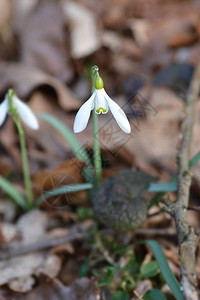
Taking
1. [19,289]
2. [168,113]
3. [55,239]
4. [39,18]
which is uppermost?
[39,18]

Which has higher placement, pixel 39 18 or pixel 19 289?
pixel 39 18

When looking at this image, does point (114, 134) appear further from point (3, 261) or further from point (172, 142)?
point (3, 261)

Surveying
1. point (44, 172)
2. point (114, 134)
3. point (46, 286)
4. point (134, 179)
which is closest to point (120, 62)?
point (114, 134)

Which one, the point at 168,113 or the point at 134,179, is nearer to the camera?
the point at 134,179

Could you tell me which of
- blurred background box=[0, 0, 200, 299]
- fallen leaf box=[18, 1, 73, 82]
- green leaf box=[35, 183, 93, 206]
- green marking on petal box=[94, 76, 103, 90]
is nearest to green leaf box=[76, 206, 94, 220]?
blurred background box=[0, 0, 200, 299]

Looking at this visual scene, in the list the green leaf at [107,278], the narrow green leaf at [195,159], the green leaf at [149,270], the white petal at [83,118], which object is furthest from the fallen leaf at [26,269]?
the narrow green leaf at [195,159]

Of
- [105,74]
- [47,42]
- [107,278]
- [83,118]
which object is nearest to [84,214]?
[107,278]

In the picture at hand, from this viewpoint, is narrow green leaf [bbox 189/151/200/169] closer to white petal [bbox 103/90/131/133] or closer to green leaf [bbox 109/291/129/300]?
white petal [bbox 103/90/131/133]
